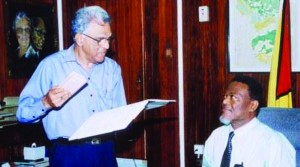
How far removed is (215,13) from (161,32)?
55cm

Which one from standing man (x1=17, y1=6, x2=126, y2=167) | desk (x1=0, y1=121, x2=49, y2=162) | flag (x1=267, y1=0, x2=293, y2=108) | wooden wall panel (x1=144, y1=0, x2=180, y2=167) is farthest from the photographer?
wooden wall panel (x1=144, y1=0, x2=180, y2=167)

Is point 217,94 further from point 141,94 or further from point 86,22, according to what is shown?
point 86,22

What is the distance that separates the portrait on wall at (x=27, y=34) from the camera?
367 centimetres

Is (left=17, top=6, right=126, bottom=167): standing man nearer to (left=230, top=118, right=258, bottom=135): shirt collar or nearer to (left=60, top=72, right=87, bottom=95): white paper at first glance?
(left=60, top=72, right=87, bottom=95): white paper

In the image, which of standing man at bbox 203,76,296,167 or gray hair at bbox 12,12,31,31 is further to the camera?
gray hair at bbox 12,12,31,31

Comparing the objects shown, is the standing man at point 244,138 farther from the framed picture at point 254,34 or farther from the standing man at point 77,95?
the framed picture at point 254,34

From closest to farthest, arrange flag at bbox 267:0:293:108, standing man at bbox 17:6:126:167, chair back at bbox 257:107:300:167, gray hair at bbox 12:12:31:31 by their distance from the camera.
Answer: standing man at bbox 17:6:126:167
chair back at bbox 257:107:300:167
flag at bbox 267:0:293:108
gray hair at bbox 12:12:31:31

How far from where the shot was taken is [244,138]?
224 centimetres

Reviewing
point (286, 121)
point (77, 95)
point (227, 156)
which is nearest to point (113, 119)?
point (77, 95)

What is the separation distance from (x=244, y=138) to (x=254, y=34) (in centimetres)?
146

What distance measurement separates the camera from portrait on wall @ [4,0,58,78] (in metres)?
3.67

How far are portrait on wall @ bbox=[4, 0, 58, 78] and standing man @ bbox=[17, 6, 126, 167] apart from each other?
1.70 m

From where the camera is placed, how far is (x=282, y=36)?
9.69 ft

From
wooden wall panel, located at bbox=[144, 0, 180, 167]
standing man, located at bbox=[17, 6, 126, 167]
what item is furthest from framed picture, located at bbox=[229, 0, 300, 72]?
standing man, located at bbox=[17, 6, 126, 167]
